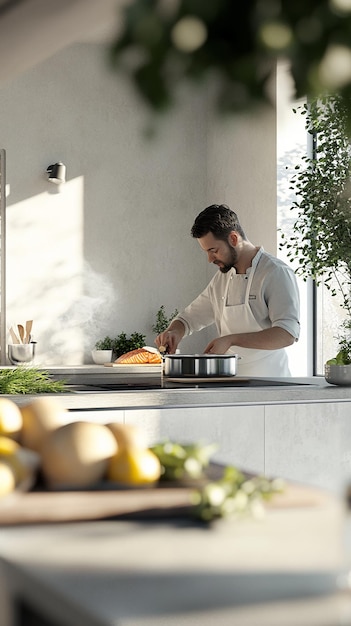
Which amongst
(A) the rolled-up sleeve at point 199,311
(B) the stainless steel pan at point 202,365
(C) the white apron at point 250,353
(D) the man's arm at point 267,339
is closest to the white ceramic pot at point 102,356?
(A) the rolled-up sleeve at point 199,311

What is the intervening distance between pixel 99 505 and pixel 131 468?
0.10 m

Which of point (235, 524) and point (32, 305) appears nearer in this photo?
point (235, 524)

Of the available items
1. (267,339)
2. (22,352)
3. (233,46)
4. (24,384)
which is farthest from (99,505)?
(22,352)

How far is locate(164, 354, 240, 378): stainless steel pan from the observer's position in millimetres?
3066

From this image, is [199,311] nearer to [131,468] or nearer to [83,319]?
[83,319]

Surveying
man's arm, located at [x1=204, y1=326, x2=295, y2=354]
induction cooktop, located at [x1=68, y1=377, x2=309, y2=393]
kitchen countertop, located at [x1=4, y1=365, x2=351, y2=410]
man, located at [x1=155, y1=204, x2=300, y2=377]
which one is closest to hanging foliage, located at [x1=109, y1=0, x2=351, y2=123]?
kitchen countertop, located at [x1=4, y1=365, x2=351, y2=410]

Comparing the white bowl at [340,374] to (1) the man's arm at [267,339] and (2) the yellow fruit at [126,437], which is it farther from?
(2) the yellow fruit at [126,437]

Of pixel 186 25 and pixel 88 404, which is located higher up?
pixel 186 25

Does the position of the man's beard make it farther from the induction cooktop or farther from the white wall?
the white wall

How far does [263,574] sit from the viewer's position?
2.53 feet

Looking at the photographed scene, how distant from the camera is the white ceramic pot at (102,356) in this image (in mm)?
5910

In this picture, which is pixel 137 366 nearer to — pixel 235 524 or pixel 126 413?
pixel 126 413

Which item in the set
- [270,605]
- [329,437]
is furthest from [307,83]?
[329,437]

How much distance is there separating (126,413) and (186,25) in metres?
2.32
